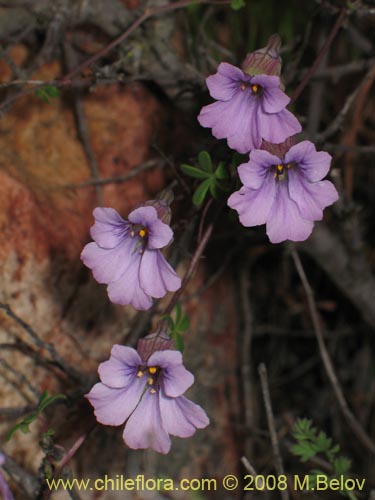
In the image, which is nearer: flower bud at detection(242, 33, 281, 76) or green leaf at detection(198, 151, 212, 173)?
flower bud at detection(242, 33, 281, 76)

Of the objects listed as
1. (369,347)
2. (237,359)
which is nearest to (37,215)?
(237,359)

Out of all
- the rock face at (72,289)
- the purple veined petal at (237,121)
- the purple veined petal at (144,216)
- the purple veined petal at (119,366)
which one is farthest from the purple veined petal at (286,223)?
the rock face at (72,289)

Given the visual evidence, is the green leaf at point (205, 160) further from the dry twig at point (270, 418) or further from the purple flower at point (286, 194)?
the dry twig at point (270, 418)

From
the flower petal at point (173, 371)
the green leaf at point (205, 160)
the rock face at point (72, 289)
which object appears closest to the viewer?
the flower petal at point (173, 371)

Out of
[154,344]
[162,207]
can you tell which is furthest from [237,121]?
[154,344]

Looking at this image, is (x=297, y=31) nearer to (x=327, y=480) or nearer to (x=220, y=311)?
(x=220, y=311)

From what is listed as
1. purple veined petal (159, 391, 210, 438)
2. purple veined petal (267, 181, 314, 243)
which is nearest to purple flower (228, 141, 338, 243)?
purple veined petal (267, 181, 314, 243)

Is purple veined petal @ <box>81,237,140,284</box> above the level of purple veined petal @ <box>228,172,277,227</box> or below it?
below

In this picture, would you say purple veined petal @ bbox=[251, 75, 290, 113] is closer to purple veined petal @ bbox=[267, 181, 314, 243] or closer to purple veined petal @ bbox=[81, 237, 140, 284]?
purple veined petal @ bbox=[267, 181, 314, 243]
